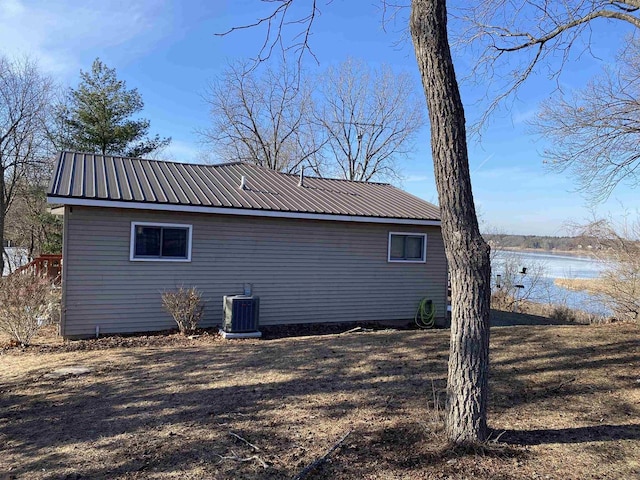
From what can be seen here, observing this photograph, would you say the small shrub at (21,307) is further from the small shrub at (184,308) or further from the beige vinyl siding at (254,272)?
the small shrub at (184,308)

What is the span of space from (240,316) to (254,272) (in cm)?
119

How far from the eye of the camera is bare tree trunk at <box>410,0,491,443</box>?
3146 mm

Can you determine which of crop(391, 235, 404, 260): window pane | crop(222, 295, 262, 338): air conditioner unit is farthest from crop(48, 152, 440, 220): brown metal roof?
crop(222, 295, 262, 338): air conditioner unit

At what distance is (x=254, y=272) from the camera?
9.09 meters

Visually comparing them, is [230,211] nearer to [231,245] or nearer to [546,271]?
[231,245]

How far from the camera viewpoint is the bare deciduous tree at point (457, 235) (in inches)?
124


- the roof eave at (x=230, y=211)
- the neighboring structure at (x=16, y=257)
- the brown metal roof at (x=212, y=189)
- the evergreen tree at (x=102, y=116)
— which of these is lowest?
→ the neighboring structure at (x=16, y=257)

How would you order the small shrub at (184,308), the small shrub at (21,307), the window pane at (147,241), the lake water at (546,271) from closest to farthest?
the small shrub at (21,307) < the small shrub at (184,308) < the window pane at (147,241) < the lake water at (546,271)

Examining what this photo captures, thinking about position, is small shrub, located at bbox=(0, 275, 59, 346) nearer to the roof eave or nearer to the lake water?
the roof eave

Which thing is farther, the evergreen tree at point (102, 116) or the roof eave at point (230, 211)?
the evergreen tree at point (102, 116)

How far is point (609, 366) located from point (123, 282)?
7.66 metres

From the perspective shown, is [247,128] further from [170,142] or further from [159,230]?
[159,230]

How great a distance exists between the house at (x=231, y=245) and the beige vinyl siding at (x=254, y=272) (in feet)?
0.07

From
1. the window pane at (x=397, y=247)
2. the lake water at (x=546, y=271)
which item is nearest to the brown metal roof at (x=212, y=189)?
the window pane at (x=397, y=247)
